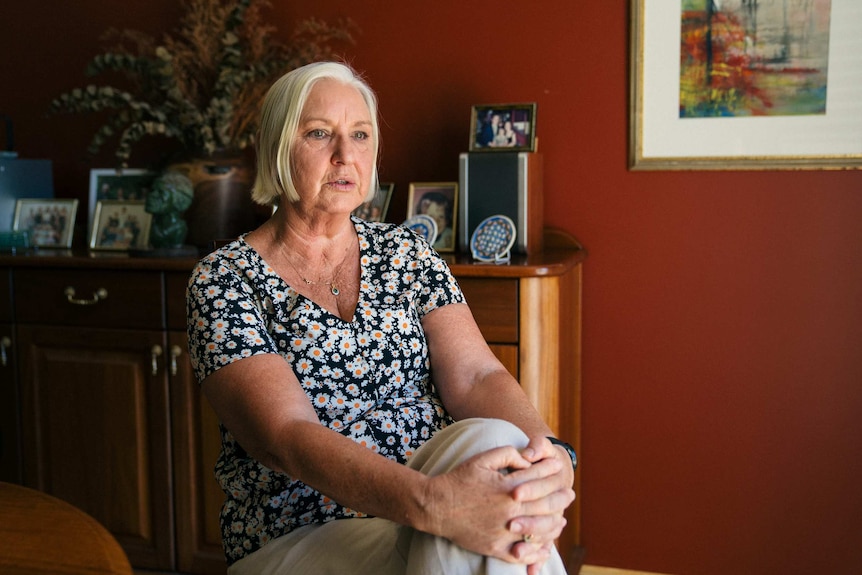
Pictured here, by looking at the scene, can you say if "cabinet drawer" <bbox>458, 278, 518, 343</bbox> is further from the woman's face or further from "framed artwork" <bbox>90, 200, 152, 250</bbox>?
"framed artwork" <bbox>90, 200, 152, 250</bbox>

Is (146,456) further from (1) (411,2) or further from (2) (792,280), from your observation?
(2) (792,280)

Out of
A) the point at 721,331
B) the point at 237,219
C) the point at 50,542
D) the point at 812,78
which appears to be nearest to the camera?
the point at 50,542

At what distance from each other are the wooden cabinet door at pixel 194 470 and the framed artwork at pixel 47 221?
2.12ft

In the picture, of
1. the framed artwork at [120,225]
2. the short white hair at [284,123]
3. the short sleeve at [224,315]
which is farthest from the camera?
the framed artwork at [120,225]

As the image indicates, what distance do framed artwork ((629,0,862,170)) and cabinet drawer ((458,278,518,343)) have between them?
591mm

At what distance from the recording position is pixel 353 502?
127 centimetres

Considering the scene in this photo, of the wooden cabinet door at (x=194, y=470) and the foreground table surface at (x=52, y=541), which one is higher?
the foreground table surface at (x=52, y=541)

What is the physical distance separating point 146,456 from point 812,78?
2.00 metres

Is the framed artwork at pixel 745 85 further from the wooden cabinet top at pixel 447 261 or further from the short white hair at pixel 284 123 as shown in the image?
the short white hair at pixel 284 123

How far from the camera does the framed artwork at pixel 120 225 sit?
2.56 meters

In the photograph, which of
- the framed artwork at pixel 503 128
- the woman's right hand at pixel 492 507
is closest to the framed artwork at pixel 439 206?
the framed artwork at pixel 503 128

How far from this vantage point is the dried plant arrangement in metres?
2.39

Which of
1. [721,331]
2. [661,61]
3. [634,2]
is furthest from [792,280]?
[634,2]

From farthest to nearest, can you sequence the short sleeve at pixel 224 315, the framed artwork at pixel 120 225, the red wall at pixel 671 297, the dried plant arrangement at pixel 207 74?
1. the framed artwork at pixel 120 225
2. the dried plant arrangement at pixel 207 74
3. the red wall at pixel 671 297
4. the short sleeve at pixel 224 315
